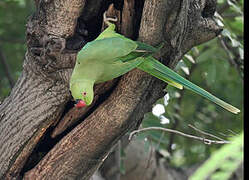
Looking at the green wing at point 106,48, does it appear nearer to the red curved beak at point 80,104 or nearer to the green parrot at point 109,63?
the green parrot at point 109,63

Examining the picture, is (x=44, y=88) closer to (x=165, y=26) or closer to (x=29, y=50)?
(x=29, y=50)

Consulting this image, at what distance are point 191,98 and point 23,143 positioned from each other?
278 centimetres

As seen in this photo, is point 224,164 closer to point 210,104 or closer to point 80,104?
point 80,104

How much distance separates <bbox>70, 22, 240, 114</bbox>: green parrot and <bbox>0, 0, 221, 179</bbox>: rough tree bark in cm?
7

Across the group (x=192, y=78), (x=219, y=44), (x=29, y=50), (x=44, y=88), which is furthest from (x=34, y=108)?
(x=192, y=78)

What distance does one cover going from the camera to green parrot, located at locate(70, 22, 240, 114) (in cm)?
186

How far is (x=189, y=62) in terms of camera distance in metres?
3.15

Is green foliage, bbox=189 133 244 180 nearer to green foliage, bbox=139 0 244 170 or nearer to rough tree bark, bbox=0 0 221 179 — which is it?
rough tree bark, bbox=0 0 221 179

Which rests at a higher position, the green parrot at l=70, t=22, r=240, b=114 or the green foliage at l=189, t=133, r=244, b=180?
the green foliage at l=189, t=133, r=244, b=180

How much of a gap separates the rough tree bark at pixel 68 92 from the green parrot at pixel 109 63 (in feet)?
0.24

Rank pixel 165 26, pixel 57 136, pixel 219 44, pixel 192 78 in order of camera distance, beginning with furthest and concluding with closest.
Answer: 1. pixel 192 78
2. pixel 219 44
3. pixel 57 136
4. pixel 165 26

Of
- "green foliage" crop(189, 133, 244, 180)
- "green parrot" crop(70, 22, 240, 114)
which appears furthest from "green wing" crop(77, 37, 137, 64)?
"green foliage" crop(189, 133, 244, 180)

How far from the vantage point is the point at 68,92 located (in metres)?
2.08

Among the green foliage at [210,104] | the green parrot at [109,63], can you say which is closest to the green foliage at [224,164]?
the green parrot at [109,63]
